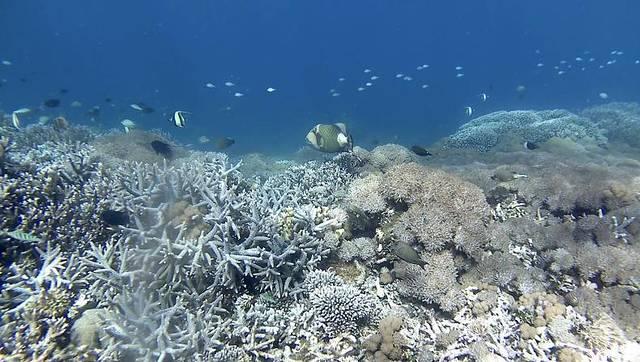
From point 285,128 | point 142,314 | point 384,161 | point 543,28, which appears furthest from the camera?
point 543,28

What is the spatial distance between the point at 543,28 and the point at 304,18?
101231 millimetres

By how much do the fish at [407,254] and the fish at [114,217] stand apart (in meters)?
4.07

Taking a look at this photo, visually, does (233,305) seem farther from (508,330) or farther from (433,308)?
(508,330)

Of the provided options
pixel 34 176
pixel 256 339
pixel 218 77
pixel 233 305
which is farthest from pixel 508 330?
pixel 218 77

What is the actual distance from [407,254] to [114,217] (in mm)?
4259

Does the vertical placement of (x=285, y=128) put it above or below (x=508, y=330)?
above

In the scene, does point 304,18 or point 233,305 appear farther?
point 304,18

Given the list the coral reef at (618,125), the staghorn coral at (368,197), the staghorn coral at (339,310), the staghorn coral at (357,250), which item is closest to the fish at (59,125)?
the staghorn coral at (368,197)

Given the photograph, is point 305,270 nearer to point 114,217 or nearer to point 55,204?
point 114,217

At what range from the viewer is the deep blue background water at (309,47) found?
301 feet

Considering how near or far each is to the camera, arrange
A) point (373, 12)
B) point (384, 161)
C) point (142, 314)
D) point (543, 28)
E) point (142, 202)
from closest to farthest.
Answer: point (142, 314) < point (142, 202) < point (384, 161) < point (373, 12) < point (543, 28)

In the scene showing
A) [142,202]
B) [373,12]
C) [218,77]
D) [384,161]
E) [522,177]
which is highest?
[373,12]

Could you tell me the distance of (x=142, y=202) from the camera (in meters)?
5.56

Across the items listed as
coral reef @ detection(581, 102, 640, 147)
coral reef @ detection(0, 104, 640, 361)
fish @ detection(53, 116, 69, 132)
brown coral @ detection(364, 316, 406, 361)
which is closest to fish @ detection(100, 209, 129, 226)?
coral reef @ detection(0, 104, 640, 361)
